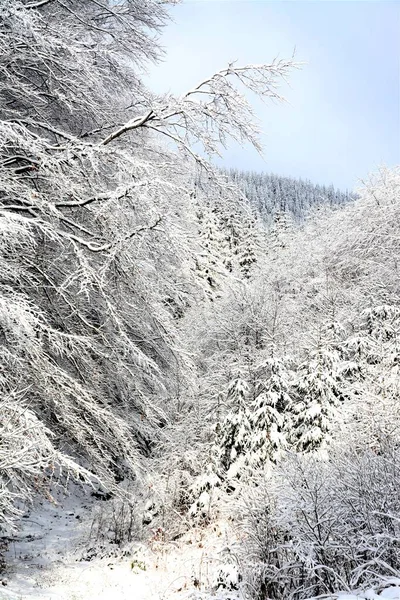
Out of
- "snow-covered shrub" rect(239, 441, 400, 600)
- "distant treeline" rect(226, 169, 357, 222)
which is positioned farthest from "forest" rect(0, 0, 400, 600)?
"distant treeline" rect(226, 169, 357, 222)

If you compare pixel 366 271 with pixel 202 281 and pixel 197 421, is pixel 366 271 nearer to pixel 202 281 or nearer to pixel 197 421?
pixel 197 421

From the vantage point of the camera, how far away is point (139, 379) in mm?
6168

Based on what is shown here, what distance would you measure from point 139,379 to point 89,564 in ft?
9.51

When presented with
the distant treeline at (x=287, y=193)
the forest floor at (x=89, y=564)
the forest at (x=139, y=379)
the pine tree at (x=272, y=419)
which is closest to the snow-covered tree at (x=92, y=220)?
the forest at (x=139, y=379)

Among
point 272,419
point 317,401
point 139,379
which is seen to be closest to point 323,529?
point 139,379

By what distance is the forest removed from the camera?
3.95 metres

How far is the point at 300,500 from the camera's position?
3934mm

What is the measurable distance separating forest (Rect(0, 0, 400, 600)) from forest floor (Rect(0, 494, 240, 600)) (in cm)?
4

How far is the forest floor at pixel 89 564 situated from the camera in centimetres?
534

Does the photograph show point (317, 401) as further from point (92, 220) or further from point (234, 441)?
point (92, 220)

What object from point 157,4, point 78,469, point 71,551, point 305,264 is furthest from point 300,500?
point 305,264

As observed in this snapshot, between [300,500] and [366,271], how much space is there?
11.4 m

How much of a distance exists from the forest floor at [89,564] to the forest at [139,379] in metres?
0.04

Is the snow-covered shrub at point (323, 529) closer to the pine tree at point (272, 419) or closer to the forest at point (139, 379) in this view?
the forest at point (139, 379)
